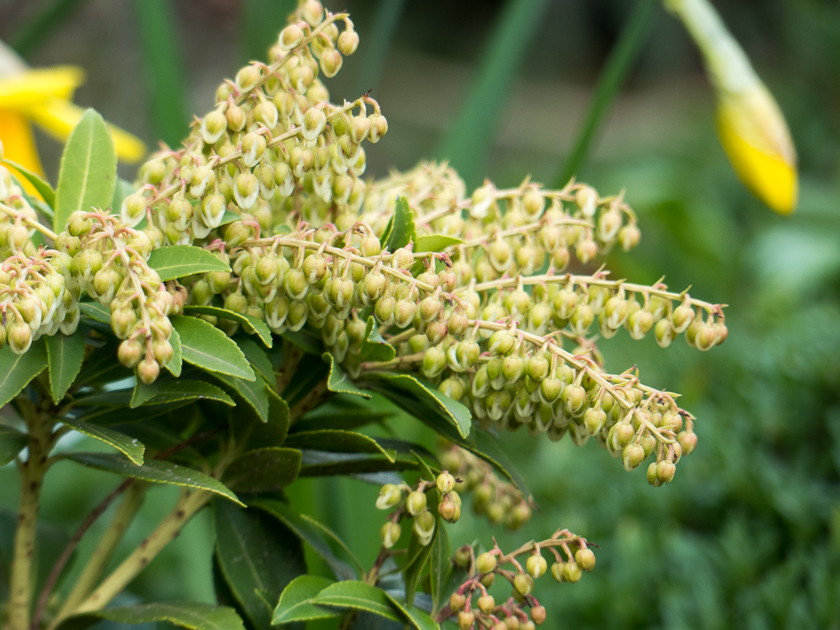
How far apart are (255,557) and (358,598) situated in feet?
0.31

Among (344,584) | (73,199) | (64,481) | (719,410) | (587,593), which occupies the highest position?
(73,199)

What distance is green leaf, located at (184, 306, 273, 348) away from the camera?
1.24 feet

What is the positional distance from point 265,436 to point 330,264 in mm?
132

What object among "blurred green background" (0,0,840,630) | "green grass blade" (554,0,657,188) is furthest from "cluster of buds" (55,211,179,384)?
"green grass blade" (554,0,657,188)

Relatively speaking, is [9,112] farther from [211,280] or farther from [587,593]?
[587,593]

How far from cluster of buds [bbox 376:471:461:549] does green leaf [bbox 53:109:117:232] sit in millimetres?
241

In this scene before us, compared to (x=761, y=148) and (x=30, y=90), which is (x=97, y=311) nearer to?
(x=30, y=90)

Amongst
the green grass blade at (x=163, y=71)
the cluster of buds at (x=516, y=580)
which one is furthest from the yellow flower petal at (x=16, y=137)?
the cluster of buds at (x=516, y=580)

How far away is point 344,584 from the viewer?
1.33 ft

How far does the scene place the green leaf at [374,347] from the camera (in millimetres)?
404

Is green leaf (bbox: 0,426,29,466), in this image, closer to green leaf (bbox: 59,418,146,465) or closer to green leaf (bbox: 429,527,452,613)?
green leaf (bbox: 59,418,146,465)

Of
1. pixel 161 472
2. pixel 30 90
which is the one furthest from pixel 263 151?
pixel 30 90

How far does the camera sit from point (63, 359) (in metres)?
0.38

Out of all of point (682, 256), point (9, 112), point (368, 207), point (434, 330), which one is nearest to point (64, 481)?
point (9, 112)
